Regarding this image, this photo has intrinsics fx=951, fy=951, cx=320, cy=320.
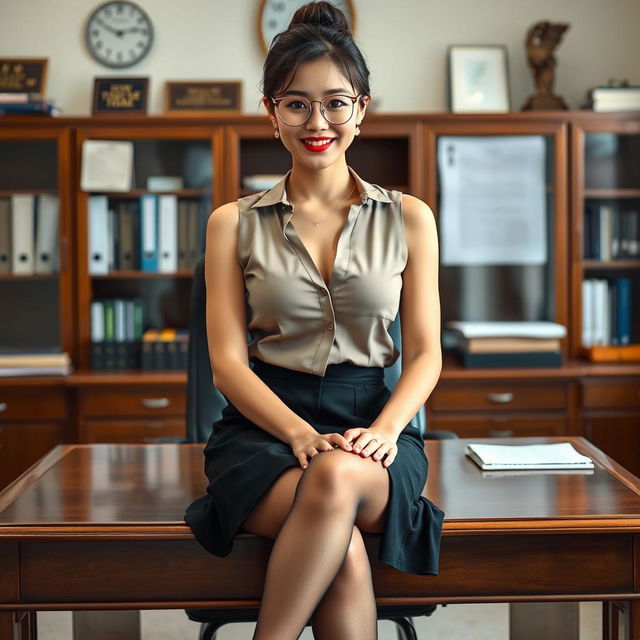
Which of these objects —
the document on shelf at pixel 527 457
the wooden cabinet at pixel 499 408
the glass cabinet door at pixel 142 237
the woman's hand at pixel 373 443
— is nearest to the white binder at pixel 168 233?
the glass cabinet door at pixel 142 237

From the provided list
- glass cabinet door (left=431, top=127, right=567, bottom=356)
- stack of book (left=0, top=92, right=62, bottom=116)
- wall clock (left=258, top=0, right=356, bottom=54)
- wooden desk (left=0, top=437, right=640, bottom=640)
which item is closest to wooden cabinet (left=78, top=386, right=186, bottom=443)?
stack of book (left=0, top=92, right=62, bottom=116)

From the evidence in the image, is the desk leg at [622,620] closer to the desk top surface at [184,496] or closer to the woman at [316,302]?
the desk top surface at [184,496]

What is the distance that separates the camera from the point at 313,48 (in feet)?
5.72

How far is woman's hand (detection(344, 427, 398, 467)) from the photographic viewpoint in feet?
5.08

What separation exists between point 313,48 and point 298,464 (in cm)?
76

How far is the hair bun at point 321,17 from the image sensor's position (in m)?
1.79

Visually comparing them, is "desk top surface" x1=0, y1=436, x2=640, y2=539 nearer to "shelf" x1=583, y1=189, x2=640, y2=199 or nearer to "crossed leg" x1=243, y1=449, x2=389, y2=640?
"crossed leg" x1=243, y1=449, x2=389, y2=640

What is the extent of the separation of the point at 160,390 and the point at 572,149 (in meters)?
1.80

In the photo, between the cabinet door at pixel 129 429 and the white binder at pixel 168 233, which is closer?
the cabinet door at pixel 129 429

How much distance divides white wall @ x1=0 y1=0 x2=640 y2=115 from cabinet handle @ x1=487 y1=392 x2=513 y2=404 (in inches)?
48.0

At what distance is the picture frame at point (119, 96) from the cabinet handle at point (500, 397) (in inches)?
67.0

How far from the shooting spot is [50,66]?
12.7 feet

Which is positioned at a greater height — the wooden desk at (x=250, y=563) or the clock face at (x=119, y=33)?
the clock face at (x=119, y=33)

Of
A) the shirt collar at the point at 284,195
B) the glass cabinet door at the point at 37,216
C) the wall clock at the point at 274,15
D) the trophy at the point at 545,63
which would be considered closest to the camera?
the shirt collar at the point at 284,195
